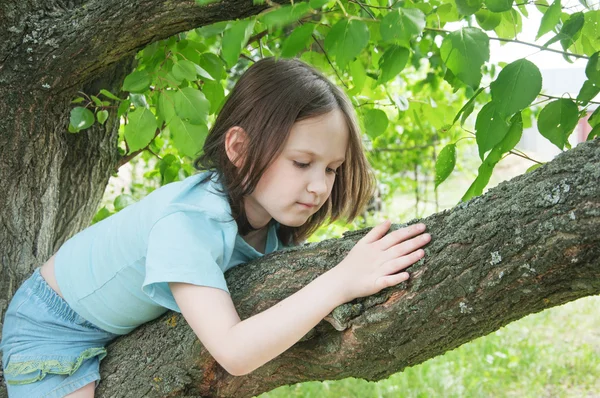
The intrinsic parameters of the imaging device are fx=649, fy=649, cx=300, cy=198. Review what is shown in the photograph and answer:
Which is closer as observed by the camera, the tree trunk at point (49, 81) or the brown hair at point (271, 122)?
the brown hair at point (271, 122)

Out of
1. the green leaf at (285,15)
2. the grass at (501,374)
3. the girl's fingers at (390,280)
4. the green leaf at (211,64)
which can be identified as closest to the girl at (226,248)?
the girl's fingers at (390,280)

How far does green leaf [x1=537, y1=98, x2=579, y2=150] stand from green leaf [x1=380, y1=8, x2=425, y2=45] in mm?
346

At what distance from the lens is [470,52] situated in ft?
4.68

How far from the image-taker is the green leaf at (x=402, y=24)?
140 cm

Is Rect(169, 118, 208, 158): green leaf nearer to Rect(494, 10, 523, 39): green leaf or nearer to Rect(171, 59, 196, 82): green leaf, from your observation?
Rect(171, 59, 196, 82): green leaf

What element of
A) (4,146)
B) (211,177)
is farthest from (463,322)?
(4,146)

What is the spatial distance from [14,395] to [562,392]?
3.15 meters

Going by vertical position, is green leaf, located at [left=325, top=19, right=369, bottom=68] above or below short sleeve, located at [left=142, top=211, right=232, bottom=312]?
above

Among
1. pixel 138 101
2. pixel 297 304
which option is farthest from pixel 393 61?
pixel 138 101

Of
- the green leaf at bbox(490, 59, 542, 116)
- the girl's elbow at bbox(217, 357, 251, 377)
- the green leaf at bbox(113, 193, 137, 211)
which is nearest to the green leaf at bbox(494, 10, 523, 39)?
the green leaf at bbox(490, 59, 542, 116)

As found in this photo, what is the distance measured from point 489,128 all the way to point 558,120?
17cm

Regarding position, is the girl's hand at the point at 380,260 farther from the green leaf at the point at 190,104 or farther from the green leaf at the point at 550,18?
the green leaf at the point at 190,104

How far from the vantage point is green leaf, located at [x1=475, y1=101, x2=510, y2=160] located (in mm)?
1404

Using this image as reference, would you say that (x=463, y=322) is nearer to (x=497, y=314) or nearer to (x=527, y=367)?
(x=497, y=314)
